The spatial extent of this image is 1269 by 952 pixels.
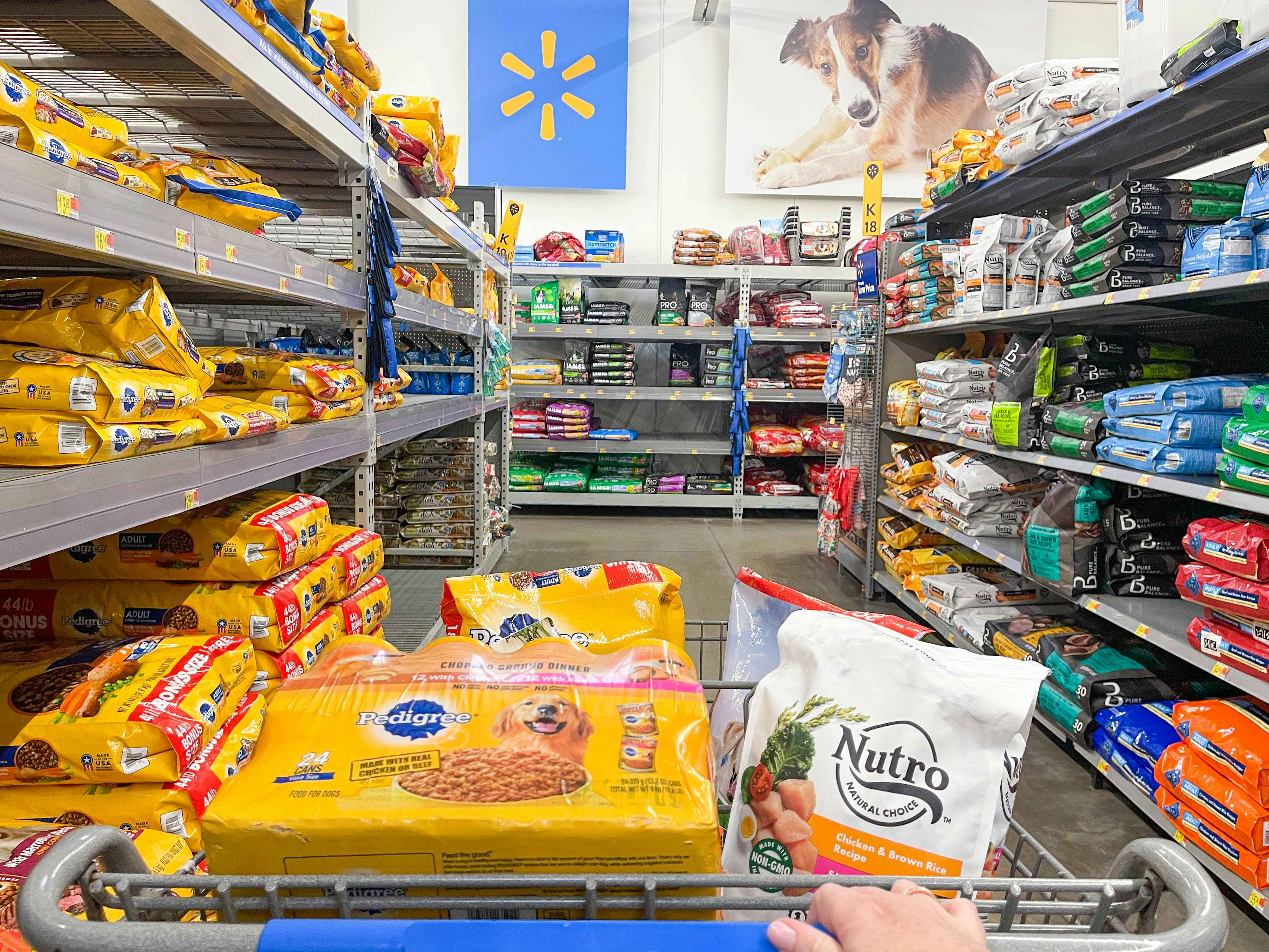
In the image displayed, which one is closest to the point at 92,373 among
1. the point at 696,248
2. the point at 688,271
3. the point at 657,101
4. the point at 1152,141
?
the point at 1152,141

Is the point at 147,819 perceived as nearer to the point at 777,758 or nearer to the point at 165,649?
the point at 165,649

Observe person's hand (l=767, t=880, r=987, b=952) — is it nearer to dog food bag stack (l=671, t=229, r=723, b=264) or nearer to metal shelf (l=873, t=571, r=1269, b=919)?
metal shelf (l=873, t=571, r=1269, b=919)

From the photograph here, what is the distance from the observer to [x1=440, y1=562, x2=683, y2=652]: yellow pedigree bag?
1138mm

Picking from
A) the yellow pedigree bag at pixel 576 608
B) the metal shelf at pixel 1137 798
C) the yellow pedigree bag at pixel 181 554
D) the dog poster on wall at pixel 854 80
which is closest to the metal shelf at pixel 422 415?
the yellow pedigree bag at pixel 181 554

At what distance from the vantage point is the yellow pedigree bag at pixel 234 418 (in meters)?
1.63

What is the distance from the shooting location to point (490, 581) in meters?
1.20

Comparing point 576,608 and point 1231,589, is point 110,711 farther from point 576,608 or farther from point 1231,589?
point 1231,589

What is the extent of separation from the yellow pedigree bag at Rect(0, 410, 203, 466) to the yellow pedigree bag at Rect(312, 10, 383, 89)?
135cm

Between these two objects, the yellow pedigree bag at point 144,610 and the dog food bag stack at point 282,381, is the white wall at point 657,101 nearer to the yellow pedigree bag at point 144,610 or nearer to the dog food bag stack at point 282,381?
the dog food bag stack at point 282,381

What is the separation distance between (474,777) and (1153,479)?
230 centimetres

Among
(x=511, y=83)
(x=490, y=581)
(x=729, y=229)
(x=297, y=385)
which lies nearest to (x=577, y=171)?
(x=511, y=83)

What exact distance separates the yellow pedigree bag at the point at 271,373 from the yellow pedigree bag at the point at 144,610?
52cm

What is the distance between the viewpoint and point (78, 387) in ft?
4.22

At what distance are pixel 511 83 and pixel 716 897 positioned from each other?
7908mm
